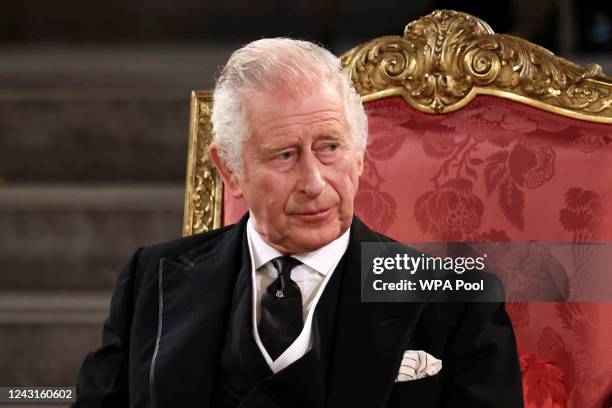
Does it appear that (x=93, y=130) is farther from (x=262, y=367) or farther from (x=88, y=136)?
(x=262, y=367)

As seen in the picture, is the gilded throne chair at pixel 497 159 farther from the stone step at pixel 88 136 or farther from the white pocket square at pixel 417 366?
the stone step at pixel 88 136

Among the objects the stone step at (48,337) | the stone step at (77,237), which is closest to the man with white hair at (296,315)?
the stone step at (48,337)

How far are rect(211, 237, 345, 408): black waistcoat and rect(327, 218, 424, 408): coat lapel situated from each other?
15mm

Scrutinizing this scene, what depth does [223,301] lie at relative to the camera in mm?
1307

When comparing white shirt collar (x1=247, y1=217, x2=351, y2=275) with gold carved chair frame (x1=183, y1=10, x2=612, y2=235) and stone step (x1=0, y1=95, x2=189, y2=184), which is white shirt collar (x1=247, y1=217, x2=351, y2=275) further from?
stone step (x1=0, y1=95, x2=189, y2=184)

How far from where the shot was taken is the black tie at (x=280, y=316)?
4.03ft

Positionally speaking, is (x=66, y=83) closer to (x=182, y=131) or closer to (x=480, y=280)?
(x=182, y=131)

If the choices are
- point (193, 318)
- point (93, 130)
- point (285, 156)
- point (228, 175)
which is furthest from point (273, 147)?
point (93, 130)

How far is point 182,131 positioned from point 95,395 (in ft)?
5.19

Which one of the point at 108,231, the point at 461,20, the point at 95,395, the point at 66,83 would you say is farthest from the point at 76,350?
the point at 461,20

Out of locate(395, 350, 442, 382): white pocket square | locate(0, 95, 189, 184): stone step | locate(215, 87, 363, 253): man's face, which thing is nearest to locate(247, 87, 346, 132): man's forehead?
locate(215, 87, 363, 253): man's face

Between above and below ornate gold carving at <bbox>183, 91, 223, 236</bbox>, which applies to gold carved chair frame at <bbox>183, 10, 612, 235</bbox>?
above

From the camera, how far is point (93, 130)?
9.15ft

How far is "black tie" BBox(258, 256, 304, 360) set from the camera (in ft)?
4.03
